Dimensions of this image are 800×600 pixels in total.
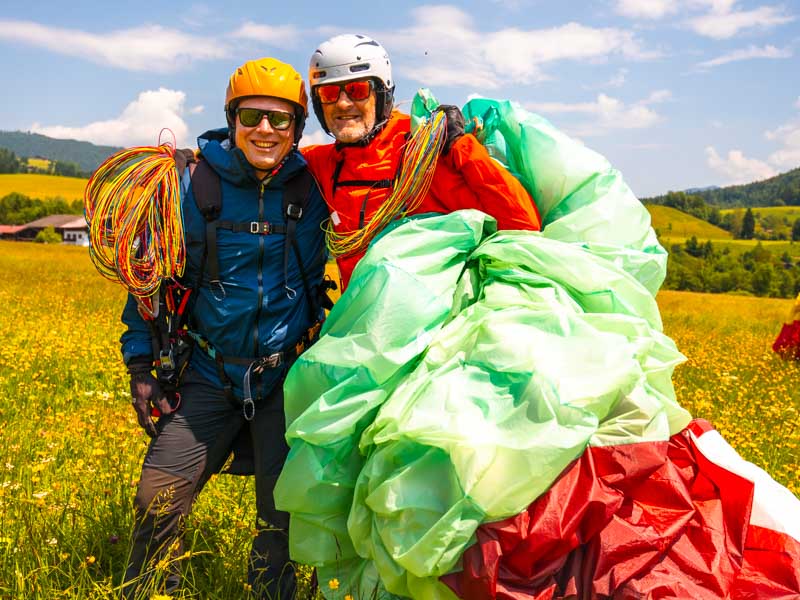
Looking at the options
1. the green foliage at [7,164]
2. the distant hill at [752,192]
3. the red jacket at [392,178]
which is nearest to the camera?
the red jacket at [392,178]

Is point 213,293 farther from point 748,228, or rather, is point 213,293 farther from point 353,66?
point 748,228

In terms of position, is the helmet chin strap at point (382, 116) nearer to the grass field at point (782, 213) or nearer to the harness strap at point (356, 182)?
the harness strap at point (356, 182)

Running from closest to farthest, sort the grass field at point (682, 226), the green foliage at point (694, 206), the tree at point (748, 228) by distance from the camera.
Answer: the grass field at point (682, 226) < the tree at point (748, 228) < the green foliage at point (694, 206)

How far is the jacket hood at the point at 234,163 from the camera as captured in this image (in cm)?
317

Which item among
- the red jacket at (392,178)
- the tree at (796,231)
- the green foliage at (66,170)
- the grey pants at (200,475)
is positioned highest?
the green foliage at (66,170)

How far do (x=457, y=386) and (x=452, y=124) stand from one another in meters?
1.28

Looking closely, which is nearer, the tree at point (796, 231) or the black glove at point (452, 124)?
the black glove at point (452, 124)

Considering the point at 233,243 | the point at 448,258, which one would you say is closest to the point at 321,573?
the point at 448,258

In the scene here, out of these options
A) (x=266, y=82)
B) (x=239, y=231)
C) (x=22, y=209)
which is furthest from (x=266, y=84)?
(x=22, y=209)

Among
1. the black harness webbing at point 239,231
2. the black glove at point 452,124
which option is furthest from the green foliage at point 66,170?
the black glove at point 452,124

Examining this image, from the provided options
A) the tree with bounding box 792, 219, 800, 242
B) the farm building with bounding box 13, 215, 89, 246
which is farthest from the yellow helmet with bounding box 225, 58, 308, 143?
the tree with bounding box 792, 219, 800, 242

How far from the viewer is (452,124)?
3.03 metres

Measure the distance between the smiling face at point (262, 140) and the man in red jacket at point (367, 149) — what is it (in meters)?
0.22

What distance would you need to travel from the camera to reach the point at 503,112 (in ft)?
10.5
